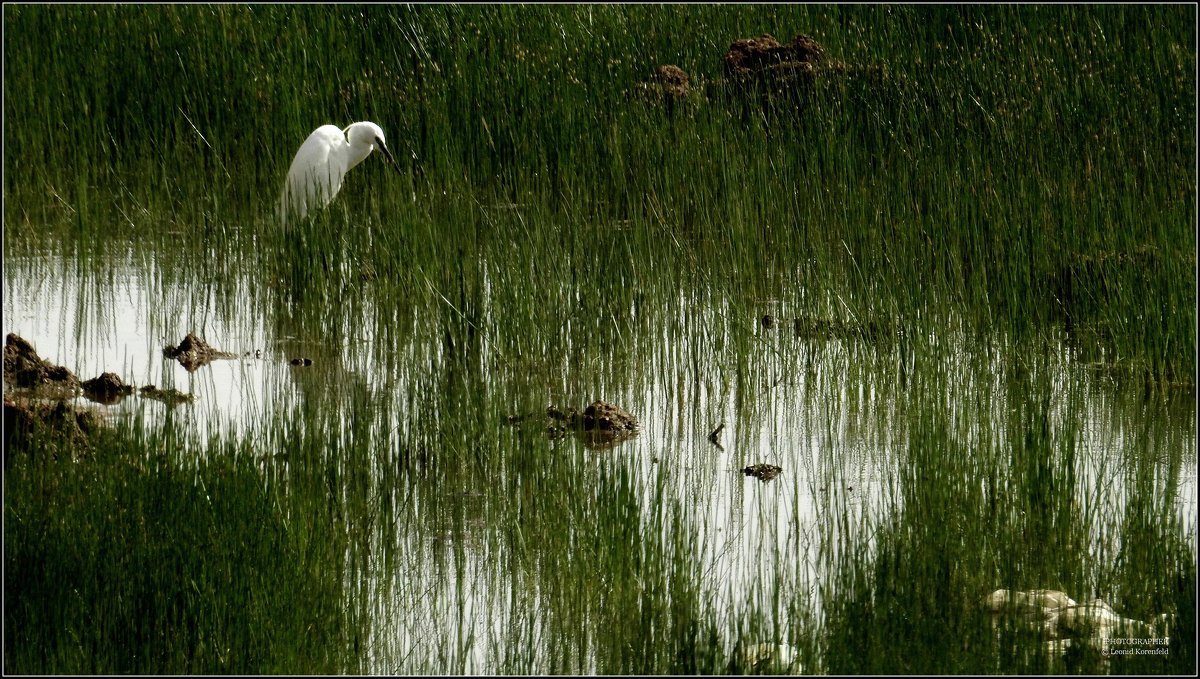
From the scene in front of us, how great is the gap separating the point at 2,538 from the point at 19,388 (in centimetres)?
138

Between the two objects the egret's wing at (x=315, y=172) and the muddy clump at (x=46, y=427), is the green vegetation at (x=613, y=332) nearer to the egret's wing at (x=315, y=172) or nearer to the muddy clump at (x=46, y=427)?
the muddy clump at (x=46, y=427)

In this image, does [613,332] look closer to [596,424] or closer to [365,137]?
[596,424]

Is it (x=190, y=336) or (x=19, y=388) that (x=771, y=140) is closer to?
(x=190, y=336)

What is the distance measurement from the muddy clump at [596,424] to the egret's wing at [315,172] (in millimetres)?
2356

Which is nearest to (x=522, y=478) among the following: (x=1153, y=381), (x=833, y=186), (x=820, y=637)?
(x=820, y=637)

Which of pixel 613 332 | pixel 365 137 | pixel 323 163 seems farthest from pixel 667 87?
pixel 613 332

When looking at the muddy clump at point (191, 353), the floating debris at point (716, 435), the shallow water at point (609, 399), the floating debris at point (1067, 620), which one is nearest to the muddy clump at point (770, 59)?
the shallow water at point (609, 399)

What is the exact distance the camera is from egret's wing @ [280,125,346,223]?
21.3 ft

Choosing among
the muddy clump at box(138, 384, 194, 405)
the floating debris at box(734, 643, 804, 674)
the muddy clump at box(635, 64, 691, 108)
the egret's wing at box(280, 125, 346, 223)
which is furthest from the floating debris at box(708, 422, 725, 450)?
the muddy clump at box(635, 64, 691, 108)

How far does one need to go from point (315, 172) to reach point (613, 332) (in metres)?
2.20

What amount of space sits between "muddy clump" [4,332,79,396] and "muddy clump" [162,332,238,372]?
0.55m

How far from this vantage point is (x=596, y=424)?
4539 mm

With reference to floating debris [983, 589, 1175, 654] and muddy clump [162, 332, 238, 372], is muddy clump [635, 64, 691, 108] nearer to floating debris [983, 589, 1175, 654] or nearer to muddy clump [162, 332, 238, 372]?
muddy clump [162, 332, 238, 372]

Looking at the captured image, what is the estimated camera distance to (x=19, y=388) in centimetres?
428
